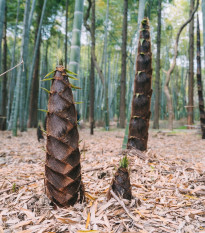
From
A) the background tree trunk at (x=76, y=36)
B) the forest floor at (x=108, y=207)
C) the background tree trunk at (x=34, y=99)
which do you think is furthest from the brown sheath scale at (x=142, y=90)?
the background tree trunk at (x=34, y=99)

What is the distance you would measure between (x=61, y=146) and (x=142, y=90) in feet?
5.51

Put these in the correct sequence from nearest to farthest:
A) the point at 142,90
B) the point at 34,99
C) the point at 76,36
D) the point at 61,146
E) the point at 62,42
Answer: the point at 61,146 < the point at 142,90 < the point at 76,36 < the point at 34,99 < the point at 62,42

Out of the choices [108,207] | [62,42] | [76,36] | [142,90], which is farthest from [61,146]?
[62,42]

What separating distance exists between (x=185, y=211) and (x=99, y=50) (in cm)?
1509

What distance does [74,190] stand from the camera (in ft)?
3.97

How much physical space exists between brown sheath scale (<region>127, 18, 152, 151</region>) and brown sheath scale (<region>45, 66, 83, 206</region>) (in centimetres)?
150

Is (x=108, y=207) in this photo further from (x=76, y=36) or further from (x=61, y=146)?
(x=76, y=36)

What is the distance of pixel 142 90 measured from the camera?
101 inches

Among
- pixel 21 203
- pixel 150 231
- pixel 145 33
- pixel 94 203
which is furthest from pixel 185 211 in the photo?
pixel 145 33

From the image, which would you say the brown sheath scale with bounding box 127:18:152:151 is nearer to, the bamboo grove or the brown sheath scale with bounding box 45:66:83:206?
the bamboo grove

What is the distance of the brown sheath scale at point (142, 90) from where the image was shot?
2566mm

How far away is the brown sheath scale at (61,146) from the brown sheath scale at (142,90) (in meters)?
1.50

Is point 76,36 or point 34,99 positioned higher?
point 76,36

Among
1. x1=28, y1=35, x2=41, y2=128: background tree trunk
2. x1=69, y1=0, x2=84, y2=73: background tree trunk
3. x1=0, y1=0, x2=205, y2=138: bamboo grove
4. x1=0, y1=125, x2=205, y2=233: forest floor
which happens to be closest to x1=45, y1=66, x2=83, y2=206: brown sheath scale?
x1=0, y1=125, x2=205, y2=233: forest floor
